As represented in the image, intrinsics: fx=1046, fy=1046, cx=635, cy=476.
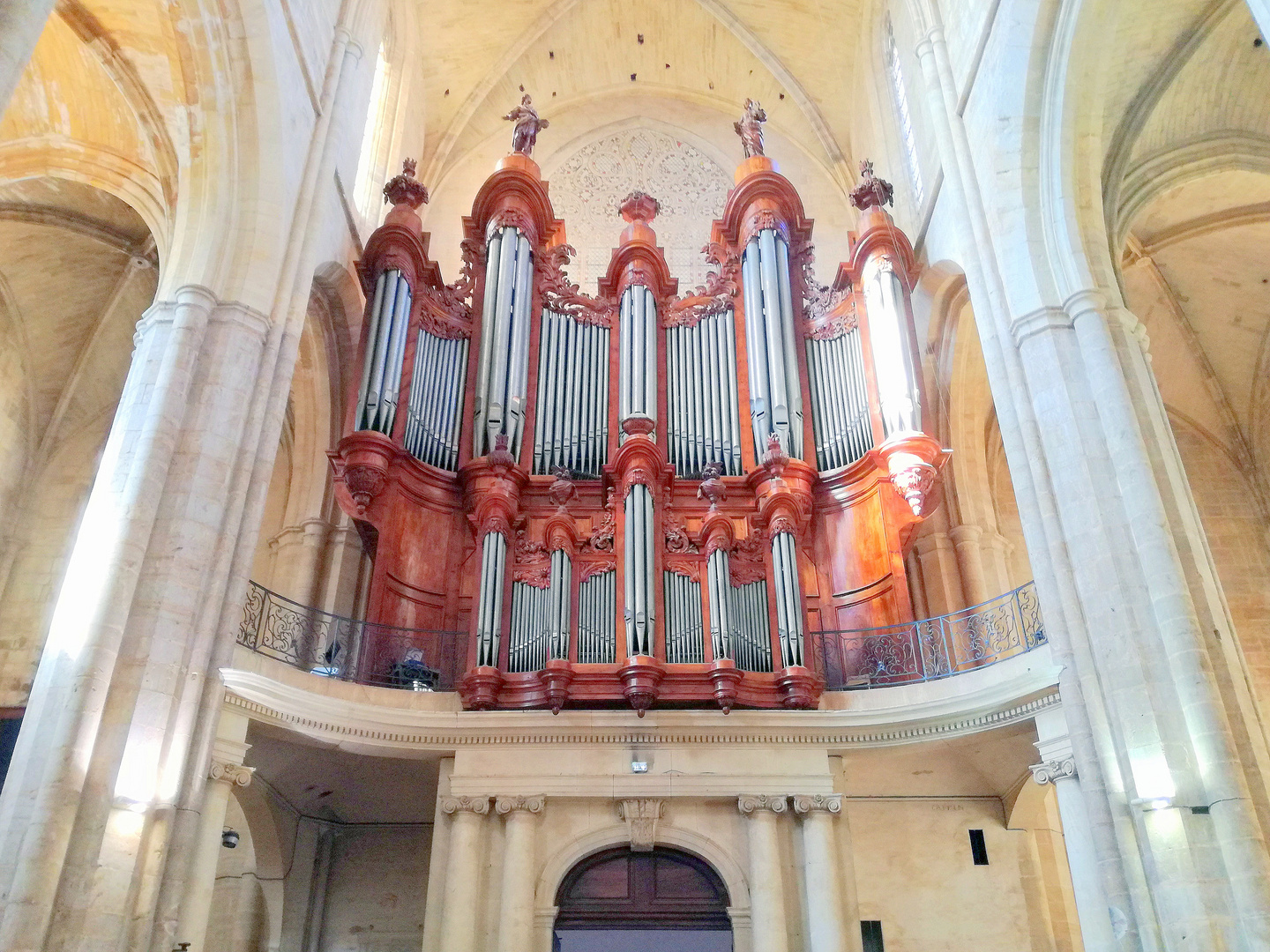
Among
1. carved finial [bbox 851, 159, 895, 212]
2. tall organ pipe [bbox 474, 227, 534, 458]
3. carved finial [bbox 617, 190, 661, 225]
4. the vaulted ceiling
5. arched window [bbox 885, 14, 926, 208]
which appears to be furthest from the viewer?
the vaulted ceiling

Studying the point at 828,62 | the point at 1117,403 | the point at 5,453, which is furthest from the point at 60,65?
the point at 828,62

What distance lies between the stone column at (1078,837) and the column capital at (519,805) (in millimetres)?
4218

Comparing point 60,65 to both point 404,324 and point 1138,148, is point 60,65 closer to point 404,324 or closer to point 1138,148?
point 404,324

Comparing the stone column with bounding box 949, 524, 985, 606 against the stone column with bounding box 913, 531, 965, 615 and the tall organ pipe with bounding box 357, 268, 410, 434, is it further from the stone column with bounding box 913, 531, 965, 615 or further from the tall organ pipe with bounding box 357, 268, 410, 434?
the tall organ pipe with bounding box 357, 268, 410, 434

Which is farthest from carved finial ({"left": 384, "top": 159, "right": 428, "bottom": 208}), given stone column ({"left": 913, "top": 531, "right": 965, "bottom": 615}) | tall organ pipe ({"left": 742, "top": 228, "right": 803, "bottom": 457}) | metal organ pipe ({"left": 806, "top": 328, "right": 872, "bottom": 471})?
stone column ({"left": 913, "top": 531, "right": 965, "bottom": 615})

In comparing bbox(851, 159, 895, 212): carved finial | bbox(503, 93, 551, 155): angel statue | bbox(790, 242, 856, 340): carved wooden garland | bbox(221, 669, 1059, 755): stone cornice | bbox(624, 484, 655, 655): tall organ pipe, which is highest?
bbox(503, 93, 551, 155): angel statue

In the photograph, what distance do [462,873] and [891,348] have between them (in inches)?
269

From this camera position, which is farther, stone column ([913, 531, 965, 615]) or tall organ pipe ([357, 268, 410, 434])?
stone column ([913, 531, 965, 615])

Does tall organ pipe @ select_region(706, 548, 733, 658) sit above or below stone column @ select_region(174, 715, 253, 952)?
above

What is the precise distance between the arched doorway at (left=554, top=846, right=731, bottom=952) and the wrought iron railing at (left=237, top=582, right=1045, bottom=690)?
2144 mm

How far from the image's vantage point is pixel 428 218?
16703 mm

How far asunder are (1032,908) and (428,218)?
41.9ft

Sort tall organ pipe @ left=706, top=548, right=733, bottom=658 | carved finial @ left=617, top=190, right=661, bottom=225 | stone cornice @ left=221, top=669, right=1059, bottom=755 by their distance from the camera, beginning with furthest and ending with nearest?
carved finial @ left=617, top=190, right=661, bottom=225 < tall organ pipe @ left=706, top=548, right=733, bottom=658 < stone cornice @ left=221, top=669, right=1059, bottom=755

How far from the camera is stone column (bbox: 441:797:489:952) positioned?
28.8 ft
